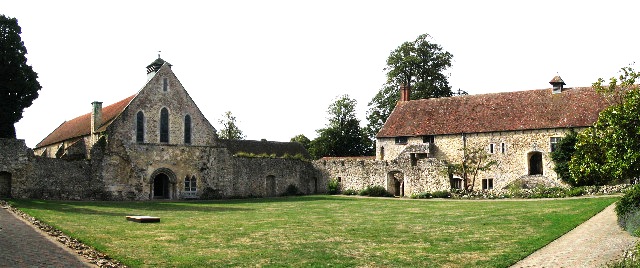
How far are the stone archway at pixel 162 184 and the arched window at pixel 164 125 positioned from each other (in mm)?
2268

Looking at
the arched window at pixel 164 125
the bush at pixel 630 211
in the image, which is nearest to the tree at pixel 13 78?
the arched window at pixel 164 125

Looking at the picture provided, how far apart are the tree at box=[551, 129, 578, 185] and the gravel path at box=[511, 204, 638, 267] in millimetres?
21056

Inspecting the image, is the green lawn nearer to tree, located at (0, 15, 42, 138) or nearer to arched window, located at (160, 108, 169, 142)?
tree, located at (0, 15, 42, 138)

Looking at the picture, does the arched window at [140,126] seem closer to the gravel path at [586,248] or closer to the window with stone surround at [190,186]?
the window with stone surround at [190,186]

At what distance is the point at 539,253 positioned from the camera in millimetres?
15094

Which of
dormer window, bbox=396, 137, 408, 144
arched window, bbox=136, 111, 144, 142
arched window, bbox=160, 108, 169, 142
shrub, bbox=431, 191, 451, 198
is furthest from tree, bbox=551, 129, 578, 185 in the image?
arched window, bbox=136, 111, 144, 142

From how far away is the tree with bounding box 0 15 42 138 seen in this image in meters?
36.2

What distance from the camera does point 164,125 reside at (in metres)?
42.2

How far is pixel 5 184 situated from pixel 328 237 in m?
26.1

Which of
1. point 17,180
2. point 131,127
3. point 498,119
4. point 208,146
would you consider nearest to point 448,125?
point 498,119

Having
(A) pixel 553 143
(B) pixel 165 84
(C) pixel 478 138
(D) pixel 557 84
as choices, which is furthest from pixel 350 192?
(D) pixel 557 84

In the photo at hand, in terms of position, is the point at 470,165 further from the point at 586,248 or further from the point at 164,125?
the point at 586,248

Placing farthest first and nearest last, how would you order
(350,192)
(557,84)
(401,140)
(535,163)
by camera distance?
(401,140)
(350,192)
(557,84)
(535,163)

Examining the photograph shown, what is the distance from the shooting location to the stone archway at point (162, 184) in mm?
41281
